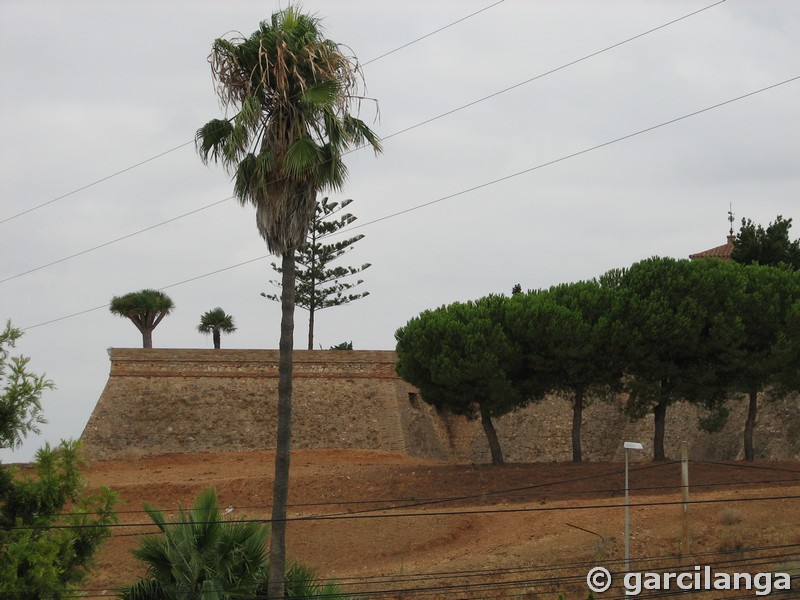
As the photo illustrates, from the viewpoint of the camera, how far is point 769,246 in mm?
43875

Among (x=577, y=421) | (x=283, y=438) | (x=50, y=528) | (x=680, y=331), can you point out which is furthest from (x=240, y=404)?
(x=50, y=528)

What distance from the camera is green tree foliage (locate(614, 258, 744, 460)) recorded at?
105 feet

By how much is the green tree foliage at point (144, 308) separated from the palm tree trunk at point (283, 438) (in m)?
28.9

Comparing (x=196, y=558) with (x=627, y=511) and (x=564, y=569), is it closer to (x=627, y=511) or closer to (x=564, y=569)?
(x=627, y=511)

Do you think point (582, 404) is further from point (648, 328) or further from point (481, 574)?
point (481, 574)

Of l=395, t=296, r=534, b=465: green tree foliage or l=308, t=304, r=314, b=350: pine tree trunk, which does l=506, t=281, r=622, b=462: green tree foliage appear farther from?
l=308, t=304, r=314, b=350: pine tree trunk

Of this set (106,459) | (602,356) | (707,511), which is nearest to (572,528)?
(707,511)

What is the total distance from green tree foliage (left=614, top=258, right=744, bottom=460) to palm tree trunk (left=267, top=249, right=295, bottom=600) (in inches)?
672

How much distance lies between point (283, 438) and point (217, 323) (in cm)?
3251

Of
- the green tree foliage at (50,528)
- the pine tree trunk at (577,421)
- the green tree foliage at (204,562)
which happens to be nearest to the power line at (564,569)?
the green tree foliage at (204,562)

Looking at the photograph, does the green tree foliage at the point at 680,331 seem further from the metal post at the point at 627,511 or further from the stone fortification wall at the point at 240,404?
the stone fortification wall at the point at 240,404

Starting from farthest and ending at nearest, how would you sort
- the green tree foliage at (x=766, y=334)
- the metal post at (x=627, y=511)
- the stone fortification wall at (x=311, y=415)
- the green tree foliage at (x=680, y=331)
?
the stone fortification wall at (x=311, y=415) < the green tree foliage at (x=680, y=331) < the green tree foliage at (x=766, y=334) < the metal post at (x=627, y=511)

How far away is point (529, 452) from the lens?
1661 inches

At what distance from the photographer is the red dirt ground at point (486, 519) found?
23.5 m
